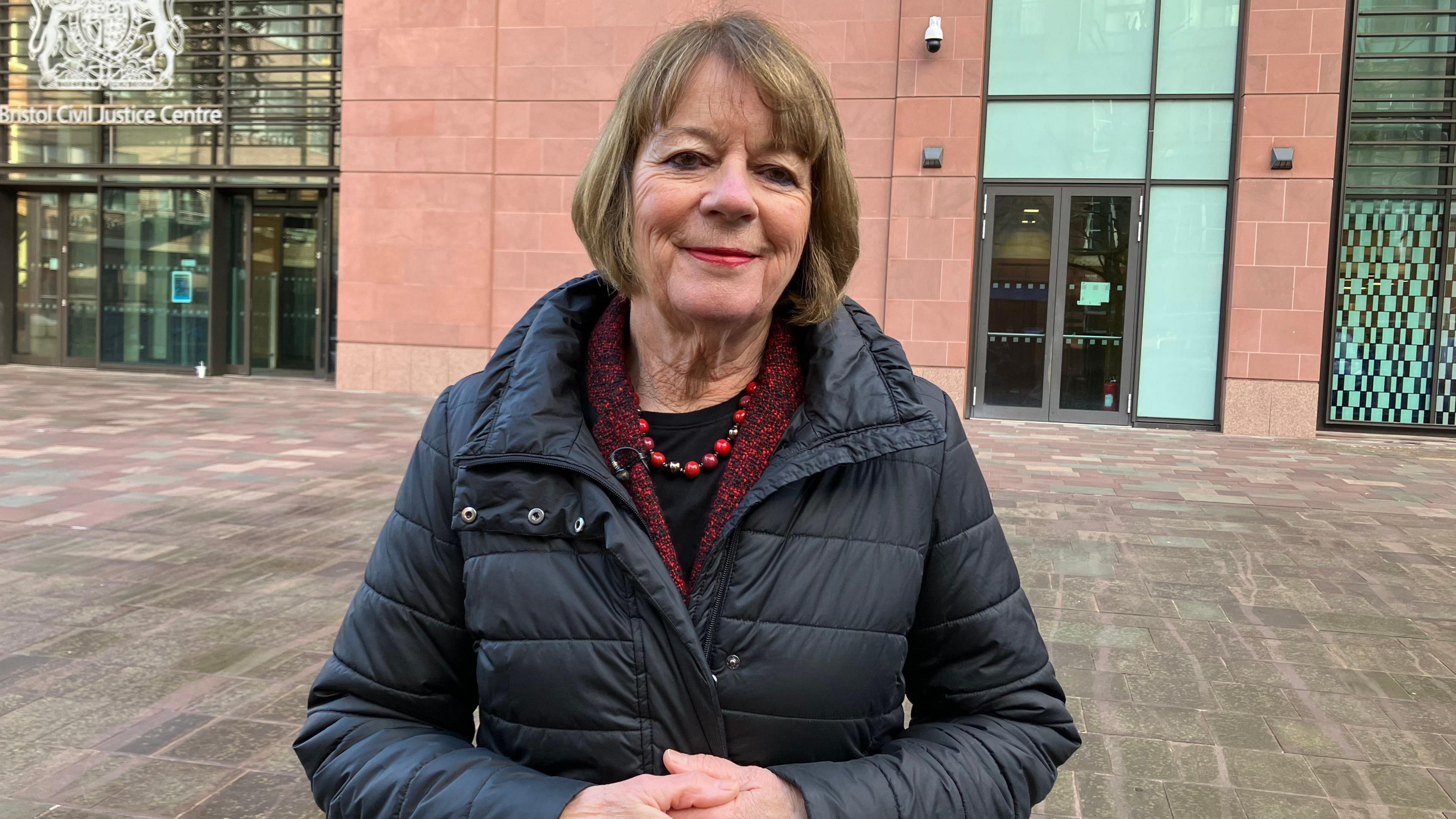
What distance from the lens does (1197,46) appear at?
13.1 m

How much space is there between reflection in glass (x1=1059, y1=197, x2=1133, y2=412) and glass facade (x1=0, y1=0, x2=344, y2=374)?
1070cm

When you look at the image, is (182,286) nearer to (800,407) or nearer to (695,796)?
(800,407)

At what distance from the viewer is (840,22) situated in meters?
13.9

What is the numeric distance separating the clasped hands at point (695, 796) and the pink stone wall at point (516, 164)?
12407 millimetres

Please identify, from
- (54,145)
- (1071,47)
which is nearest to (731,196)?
(1071,47)

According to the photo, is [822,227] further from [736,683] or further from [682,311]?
[736,683]

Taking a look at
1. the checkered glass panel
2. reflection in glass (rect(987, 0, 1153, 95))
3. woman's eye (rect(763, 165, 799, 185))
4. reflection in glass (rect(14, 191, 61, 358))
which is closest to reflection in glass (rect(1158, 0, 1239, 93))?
reflection in glass (rect(987, 0, 1153, 95))

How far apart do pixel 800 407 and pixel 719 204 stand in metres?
0.34

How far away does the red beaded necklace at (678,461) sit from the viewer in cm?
167

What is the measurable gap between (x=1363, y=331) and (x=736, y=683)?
1409cm

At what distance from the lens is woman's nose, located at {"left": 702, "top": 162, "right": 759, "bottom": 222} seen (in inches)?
63.0

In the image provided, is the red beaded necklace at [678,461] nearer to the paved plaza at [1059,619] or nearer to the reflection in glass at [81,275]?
the paved plaza at [1059,619]

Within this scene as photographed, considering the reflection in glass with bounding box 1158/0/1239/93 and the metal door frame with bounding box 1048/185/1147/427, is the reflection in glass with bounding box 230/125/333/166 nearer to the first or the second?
the metal door frame with bounding box 1048/185/1147/427

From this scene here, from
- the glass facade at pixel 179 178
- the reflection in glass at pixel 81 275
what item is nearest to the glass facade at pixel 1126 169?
the glass facade at pixel 179 178
